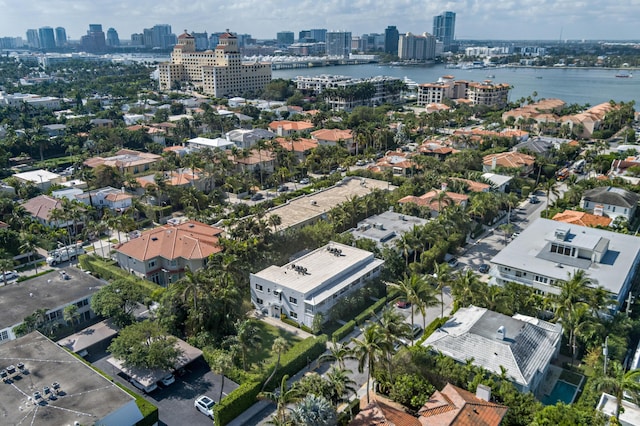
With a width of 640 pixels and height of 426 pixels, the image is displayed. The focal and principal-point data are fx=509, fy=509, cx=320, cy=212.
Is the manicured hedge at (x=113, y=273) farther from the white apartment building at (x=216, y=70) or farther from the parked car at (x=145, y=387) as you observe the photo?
the white apartment building at (x=216, y=70)

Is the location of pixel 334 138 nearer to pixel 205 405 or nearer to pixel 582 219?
pixel 582 219

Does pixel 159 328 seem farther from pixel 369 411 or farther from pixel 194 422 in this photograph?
pixel 369 411

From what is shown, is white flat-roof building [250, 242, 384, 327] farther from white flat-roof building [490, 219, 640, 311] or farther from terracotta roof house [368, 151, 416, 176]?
terracotta roof house [368, 151, 416, 176]

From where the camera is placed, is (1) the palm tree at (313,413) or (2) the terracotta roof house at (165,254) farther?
(2) the terracotta roof house at (165,254)

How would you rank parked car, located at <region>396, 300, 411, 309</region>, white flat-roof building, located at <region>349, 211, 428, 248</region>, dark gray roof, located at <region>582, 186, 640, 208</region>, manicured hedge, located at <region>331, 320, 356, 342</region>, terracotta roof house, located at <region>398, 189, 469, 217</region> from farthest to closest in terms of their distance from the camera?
dark gray roof, located at <region>582, 186, 640, 208</region>, terracotta roof house, located at <region>398, 189, 469, 217</region>, white flat-roof building, located at <region>349, 211, 428, 248</region>, parked car, located at <region>396, 300, 411, 309</region>, manicured hedge, located at <region>331, 320, 356, 342</region>

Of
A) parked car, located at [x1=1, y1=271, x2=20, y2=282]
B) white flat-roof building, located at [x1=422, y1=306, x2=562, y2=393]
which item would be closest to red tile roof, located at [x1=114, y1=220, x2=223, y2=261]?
parked car, located at [x1=1, y1=271, x2=20, y2=282]

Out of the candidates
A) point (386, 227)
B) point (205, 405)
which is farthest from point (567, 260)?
point (205, 405)

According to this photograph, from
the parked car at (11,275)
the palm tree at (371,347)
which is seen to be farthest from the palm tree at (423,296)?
the parked car at (11,275)
